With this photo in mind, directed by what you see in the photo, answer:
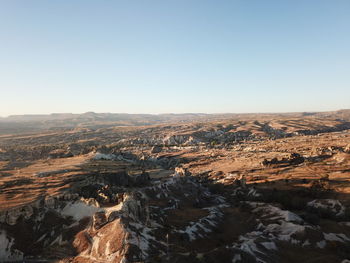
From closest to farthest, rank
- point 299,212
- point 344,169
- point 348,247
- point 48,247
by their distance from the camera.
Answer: point 48,247
point 348,247
point 299,212
point 344,169

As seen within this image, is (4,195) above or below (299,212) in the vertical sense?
above

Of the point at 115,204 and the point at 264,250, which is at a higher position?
the point at 115,204

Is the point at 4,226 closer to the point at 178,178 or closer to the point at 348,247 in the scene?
the point at 178,178

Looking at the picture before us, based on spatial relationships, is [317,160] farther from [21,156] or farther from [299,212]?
[21,156]

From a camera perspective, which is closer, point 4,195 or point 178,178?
point 4,195

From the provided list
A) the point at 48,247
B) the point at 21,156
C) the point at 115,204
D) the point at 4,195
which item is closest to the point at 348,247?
the point at 115,204

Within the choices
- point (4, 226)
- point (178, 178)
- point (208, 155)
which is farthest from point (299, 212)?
point (208, 155)

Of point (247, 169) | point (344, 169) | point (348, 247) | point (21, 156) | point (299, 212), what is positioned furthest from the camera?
point (21, 156)

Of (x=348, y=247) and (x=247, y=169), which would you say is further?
(x=247, y=169)

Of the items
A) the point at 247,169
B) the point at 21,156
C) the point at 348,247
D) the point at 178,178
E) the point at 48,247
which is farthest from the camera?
the point at 21,156
